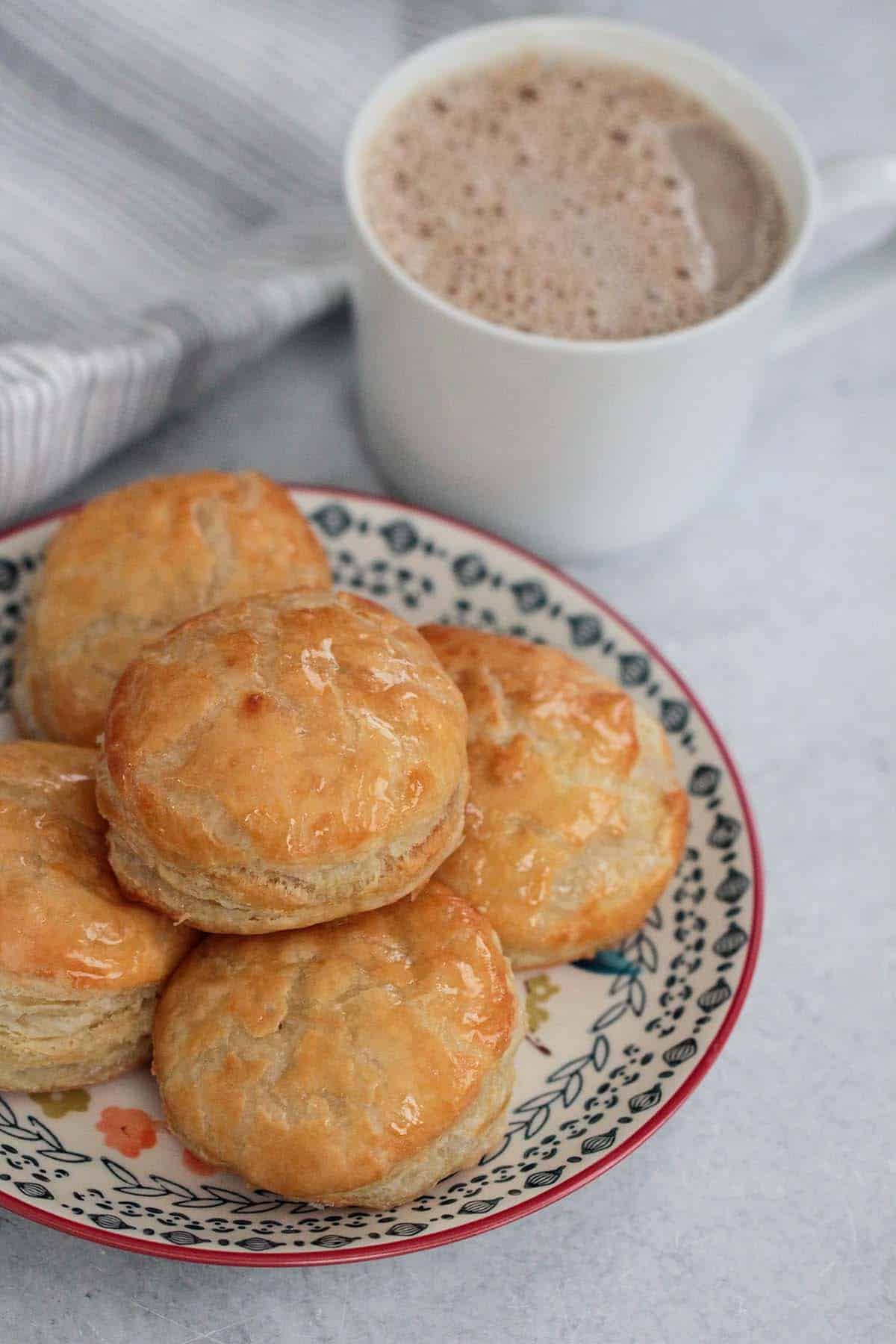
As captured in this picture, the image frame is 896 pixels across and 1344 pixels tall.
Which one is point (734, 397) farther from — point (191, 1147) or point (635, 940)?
point (191, 1147)

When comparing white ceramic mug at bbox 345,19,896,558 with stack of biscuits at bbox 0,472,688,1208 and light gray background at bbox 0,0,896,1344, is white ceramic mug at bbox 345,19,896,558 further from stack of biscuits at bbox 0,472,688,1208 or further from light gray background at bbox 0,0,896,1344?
stack of biscuits at bbox 0,472,688,1208

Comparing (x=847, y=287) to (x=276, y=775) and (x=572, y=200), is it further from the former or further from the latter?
(x=276, y=775)

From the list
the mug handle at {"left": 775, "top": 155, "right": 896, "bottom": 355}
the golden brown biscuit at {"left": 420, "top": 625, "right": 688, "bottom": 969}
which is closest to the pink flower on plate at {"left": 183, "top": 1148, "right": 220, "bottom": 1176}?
the golden brown biscuit at {"left": 420, "top": 625, "right": 688, "bottom": 969}

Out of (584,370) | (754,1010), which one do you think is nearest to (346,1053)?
(754,1010)

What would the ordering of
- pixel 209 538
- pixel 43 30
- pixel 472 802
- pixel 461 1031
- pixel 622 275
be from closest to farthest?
pixel 461 1031 → pixel 472 802 → pixel 209 538 → pixel 622 275 → pixel 43 30

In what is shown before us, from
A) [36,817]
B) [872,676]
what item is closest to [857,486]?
[872,676]

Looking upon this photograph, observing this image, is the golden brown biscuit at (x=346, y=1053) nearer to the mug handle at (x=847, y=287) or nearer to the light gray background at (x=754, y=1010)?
the light gray background at (x=754, y=1010)

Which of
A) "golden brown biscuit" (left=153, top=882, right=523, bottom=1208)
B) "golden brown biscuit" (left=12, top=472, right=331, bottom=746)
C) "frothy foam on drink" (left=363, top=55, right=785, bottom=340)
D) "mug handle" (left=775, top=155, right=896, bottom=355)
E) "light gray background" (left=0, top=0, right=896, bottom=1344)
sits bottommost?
"light gray background" (left=0, top=0, right=896, bottom=1344)
